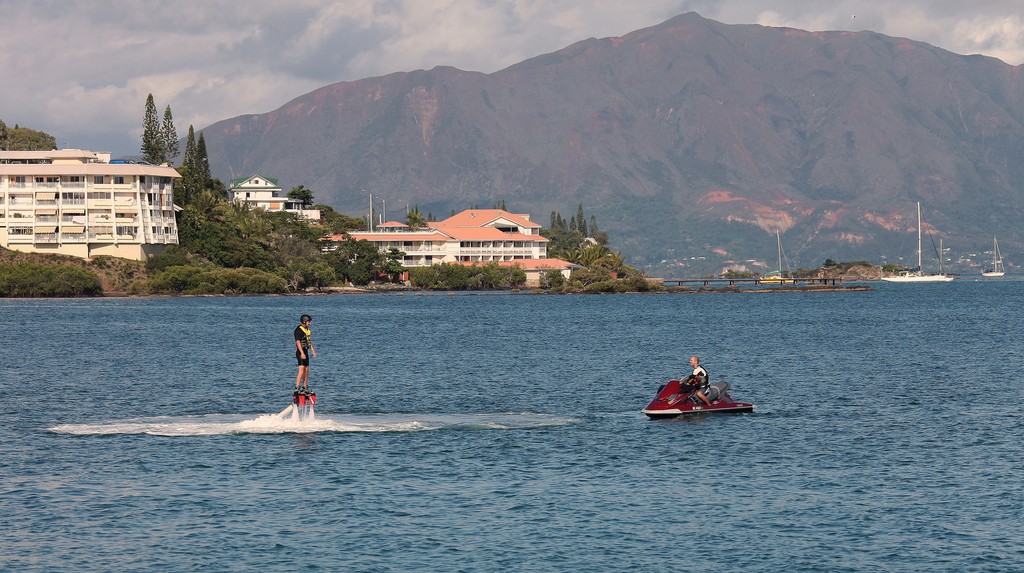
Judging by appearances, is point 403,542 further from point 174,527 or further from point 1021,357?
point 1021,357

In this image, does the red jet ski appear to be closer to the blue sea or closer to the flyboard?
the blue sea

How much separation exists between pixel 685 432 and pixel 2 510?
857 inches

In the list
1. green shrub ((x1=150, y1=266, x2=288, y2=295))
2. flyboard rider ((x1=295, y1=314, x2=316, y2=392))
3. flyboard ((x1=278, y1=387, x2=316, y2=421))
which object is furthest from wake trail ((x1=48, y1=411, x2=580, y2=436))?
green shrub ((x1=150, y1=266, x2=288, y2=295))

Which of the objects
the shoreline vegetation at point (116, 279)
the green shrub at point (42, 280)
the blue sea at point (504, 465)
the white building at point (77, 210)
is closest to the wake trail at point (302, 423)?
the blue sea at point (504, 465)

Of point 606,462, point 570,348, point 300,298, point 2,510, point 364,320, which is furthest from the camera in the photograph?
point 300,298

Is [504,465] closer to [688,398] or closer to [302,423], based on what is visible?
[302,423]

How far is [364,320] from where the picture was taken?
121 meters

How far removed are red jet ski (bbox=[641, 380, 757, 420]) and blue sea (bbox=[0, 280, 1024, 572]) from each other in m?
0.70

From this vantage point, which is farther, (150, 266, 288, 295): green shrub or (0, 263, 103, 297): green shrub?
(150, 266, 288, 295): green shrub

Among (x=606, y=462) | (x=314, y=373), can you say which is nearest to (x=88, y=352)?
(x=314, y=373)

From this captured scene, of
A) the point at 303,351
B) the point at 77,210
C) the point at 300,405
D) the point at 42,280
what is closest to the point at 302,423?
the point at 300,405

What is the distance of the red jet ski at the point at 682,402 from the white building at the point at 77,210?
5572 inches

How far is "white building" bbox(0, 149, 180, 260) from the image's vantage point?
17575 centimetres

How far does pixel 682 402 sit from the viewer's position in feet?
153
